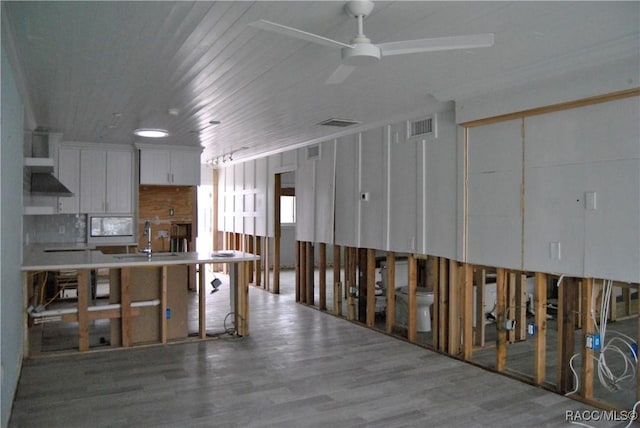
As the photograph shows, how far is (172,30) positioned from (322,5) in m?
1.01

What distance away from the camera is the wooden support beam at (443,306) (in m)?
4.77

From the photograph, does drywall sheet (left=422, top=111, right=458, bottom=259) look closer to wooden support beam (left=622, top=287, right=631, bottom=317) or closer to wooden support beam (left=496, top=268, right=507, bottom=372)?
wooden support beam (left=496, top=268, right=507, bottom=372)

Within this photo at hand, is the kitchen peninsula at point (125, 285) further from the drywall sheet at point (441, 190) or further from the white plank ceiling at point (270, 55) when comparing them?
the drywall sheet at point (441, 190)

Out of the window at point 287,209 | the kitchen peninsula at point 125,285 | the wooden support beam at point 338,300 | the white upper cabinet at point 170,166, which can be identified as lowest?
the wooden support beam at point 338,300

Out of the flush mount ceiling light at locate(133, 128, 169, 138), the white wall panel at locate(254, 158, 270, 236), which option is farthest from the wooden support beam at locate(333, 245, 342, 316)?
the flush mount ceiling light at locate(133, 128, 169, 138)

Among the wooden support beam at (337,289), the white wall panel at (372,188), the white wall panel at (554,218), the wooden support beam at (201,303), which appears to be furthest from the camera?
the wooden support beam at (337,289)

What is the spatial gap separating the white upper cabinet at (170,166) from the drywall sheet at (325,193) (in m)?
2.44

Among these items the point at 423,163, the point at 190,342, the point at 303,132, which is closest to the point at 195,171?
the point at 303,132

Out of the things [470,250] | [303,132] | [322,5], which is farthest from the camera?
[303,132]

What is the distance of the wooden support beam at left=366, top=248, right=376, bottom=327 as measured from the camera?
5895mm

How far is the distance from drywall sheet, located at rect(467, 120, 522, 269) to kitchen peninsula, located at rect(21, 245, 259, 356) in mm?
2541

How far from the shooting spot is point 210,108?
5.04m

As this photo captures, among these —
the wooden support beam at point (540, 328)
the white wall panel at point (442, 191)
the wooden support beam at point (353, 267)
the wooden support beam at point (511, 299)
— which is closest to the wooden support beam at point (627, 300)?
the wooden support beam at point (511, 299)

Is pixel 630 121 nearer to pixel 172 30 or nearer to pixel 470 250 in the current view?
pixel 470 250
